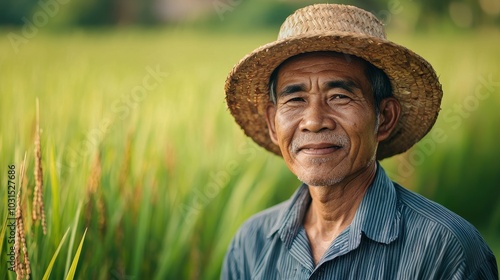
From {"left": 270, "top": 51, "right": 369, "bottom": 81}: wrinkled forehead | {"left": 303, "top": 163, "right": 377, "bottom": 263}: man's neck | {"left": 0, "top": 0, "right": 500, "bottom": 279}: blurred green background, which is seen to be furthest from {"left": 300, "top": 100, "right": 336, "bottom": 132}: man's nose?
{"left": 0, "top": 0, "right": 500, "bottom": 279}: blurred green background

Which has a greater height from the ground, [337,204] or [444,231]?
[337,204]

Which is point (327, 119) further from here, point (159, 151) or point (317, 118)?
point (159, 151)

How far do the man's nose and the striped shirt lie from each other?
305 mm

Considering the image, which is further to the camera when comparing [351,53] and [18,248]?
[351,53]

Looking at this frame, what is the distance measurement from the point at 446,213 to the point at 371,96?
491 millimetres

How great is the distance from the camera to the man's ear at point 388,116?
2641 millimetres

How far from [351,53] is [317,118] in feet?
0.85

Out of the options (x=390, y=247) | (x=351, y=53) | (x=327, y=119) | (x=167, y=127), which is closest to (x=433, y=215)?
(x=390, y=247)

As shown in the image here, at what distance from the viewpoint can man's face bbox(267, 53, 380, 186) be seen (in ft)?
8.07

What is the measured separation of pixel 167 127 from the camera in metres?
3.44

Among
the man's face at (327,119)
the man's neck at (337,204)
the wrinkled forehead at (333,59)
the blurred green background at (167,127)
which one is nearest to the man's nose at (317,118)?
the man's face at (327,119)

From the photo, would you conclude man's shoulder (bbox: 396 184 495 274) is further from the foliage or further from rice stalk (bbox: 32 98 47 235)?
rice stalk (bbox: 32 98 47 235)

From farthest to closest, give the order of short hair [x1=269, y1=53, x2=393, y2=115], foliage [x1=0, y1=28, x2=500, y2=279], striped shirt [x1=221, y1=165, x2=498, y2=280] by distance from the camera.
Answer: foliage [x1=0, y1=28, x2=500, y2=279] → short hair [x1=269, y1=53, x2=393, y2=115] → striped shirt [x1=221, y1=165, x2=498, y2=280]

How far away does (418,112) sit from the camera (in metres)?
2.68
